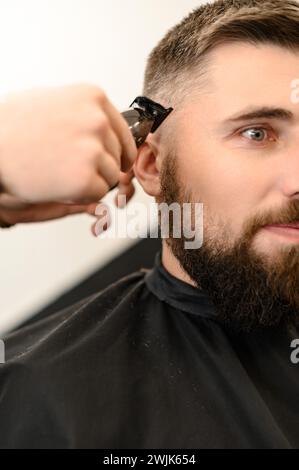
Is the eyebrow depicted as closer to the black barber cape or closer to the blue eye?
the blue eye

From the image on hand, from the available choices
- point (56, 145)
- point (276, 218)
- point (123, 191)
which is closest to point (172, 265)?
point (123, 191)

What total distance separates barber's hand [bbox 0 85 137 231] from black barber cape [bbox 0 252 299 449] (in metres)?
0.42

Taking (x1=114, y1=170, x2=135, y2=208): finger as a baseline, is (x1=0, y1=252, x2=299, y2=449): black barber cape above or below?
below

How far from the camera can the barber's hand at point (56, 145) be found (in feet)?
2.42

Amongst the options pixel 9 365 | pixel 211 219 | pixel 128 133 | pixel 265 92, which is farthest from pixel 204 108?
pixel 9 365

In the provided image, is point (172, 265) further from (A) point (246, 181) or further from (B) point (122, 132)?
(B) point (122, 132)

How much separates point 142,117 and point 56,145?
290mm

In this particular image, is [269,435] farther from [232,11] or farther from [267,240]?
[232,11]

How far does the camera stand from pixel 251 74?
112cm

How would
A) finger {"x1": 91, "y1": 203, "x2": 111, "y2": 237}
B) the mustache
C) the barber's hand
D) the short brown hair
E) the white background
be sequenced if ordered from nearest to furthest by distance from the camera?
1. the barber's hand
2. finger {"x1": 91, "y1": 203, "x2": 111, "y2": 237}
3. the mustache
4. the short brown hair
5. the white background

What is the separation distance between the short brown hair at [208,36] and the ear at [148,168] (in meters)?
0.12

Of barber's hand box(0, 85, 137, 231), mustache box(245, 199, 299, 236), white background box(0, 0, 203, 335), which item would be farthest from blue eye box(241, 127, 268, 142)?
white background box(0, 0, 203, 335)

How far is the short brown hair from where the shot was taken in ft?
3.78
